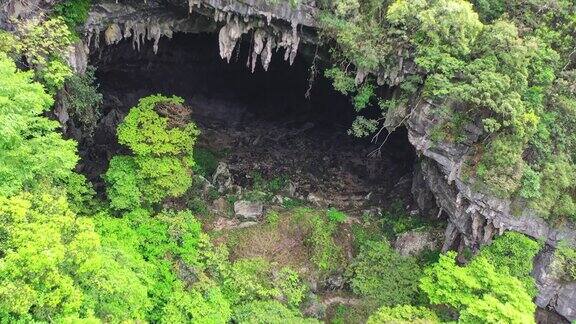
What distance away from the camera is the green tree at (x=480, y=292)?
49.1ft

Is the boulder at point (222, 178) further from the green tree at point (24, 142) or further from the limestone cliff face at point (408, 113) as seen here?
the green tree at point (24, 142)

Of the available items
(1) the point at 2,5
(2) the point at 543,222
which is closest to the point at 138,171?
(1) the point at 2,5

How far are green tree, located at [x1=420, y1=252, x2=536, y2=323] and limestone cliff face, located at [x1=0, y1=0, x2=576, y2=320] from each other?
5.87 ft

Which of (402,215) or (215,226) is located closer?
(215,226)

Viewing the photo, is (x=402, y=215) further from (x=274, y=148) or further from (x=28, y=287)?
(x=28, y=287)

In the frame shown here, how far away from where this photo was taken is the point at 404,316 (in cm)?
1695

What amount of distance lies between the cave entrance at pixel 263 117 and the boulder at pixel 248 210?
254cm

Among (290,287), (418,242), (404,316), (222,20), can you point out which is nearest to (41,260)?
(290,287)

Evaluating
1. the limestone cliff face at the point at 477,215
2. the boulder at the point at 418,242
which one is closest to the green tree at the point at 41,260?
the limestone cliff face at the point at 477,215

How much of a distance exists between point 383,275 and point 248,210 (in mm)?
6918

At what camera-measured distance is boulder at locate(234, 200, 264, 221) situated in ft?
73.4

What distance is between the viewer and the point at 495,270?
17484 mm

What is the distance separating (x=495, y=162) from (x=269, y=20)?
10.4m

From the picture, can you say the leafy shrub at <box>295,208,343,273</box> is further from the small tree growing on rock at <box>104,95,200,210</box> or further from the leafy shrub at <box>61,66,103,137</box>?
the leafy shrub at <box>61,66,103,137</box>
